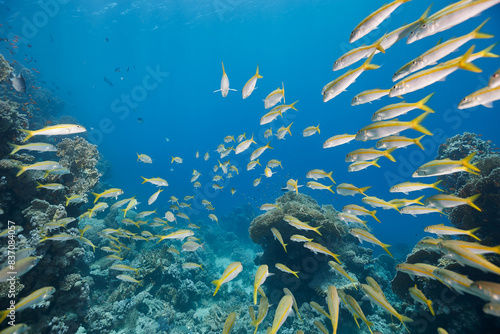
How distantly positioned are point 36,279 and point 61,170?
2.62 m

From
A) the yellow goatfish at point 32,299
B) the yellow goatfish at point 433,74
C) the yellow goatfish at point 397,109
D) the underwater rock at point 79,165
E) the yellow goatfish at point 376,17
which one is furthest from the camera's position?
the underwater rock at point 79,165

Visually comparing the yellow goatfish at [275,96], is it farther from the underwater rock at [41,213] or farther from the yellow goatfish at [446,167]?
the underwater rock at [41,213]

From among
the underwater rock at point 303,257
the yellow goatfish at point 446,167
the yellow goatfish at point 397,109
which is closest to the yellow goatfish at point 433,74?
the yellow goatfish at point 397,109

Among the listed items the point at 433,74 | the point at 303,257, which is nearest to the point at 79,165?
the point at 303,257

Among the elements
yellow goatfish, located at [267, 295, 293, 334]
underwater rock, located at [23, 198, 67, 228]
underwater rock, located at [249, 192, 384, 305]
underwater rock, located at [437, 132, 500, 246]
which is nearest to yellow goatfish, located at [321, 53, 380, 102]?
yellow goatfish, located at [267, 295, 293, 334]

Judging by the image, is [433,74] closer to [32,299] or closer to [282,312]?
[282,312]

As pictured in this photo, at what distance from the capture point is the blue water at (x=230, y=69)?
36.6 m

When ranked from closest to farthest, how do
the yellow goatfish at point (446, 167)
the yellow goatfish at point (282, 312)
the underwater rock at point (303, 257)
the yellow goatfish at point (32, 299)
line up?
the yellow goatfish at point (282, 312)
the yellow goatfish at point (32, 299)
the yellow goatfish at point (446, 167)
the underwater rock at point (303, 257)

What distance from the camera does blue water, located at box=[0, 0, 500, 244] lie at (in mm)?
36594

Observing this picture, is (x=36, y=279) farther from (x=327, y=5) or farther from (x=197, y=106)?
(x=197, y=106)

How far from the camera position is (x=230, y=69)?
247 feet

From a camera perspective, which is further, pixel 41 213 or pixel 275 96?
pixel 275 96

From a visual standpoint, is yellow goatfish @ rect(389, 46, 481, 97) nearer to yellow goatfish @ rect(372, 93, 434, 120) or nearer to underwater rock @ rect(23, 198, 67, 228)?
yellow goatfish @ rect(372, 93, 434, 120)

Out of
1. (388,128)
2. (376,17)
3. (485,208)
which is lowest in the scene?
(485,208)
